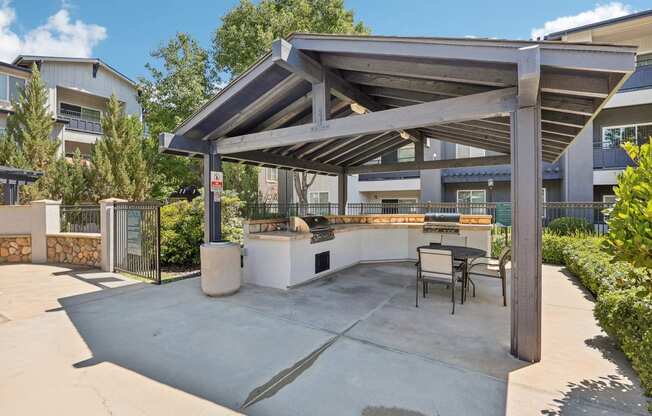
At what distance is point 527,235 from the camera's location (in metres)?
3.32

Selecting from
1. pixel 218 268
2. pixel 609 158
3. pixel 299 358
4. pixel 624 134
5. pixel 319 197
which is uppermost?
pixel 624 134

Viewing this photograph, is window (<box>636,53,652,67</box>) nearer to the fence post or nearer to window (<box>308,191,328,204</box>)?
window (<box>308,191,328,204</box>)

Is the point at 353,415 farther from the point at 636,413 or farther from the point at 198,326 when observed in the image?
the point at 198,326

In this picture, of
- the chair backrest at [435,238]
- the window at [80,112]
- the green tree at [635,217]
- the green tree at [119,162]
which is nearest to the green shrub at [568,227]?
the chair backrest at [435,238]

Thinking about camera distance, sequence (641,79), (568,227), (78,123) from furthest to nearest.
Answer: (78,123)
(641,79)
(568,227)

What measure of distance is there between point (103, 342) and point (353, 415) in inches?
127

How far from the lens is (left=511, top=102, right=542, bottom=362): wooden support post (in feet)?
10.8

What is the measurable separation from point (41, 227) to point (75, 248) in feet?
4.34

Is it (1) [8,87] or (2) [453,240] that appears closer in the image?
(2) [453,240]

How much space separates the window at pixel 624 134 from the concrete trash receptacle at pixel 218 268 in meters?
15.7

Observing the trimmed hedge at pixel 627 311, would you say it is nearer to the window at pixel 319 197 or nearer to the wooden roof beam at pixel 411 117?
the wooden roof beam at pixel 411 117

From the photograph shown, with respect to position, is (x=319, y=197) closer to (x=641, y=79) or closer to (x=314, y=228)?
(x=314, y=228)

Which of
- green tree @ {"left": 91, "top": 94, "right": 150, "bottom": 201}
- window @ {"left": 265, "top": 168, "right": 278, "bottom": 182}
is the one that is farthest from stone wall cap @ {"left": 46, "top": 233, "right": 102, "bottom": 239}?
window @ {"left": 265, "top": 168, "right": 278, "bottom": 182}

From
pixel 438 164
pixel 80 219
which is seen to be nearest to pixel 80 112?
pixel 80 219
